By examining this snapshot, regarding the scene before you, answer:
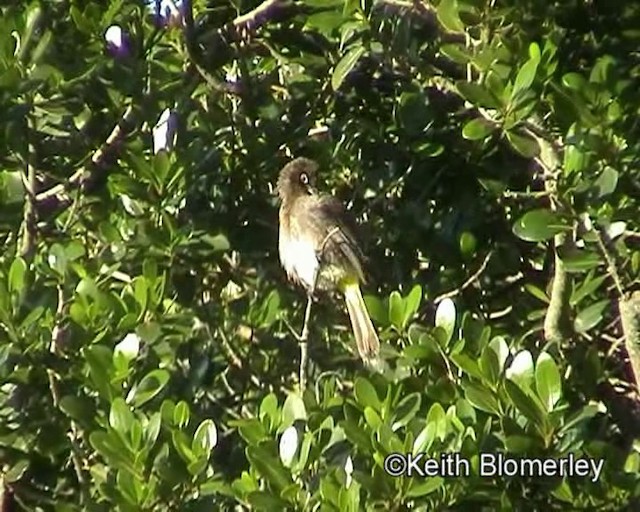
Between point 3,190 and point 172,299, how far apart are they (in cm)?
43

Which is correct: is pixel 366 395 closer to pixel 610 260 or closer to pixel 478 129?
pixel 610 260

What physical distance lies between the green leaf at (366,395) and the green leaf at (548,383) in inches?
12.1

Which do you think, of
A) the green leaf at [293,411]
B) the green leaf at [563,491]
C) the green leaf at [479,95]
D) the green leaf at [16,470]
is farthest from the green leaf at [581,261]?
the green leaf at [16,470]

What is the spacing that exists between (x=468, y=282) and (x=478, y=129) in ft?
1.29

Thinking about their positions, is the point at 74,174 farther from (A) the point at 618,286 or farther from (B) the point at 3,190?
(A) the point at 618,286

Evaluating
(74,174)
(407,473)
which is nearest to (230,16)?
(74,174)

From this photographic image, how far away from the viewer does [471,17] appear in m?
3.74

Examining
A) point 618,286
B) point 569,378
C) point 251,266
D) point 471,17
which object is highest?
point 471,17

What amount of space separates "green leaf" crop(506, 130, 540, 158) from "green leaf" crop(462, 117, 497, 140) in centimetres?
5

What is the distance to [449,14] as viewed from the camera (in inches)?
147

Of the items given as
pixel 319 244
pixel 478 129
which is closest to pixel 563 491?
pixel 478 129

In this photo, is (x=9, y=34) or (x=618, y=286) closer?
(x=618, y=286)

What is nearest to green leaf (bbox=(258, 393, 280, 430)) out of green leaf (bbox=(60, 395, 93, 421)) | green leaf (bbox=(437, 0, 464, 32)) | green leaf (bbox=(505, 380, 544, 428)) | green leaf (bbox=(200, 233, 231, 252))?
green leaf (bbox=(60, 395, 93, 421))

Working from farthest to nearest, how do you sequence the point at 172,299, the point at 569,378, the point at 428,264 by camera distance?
the point at 428,264, the point at 172,299, the point at 569,378
